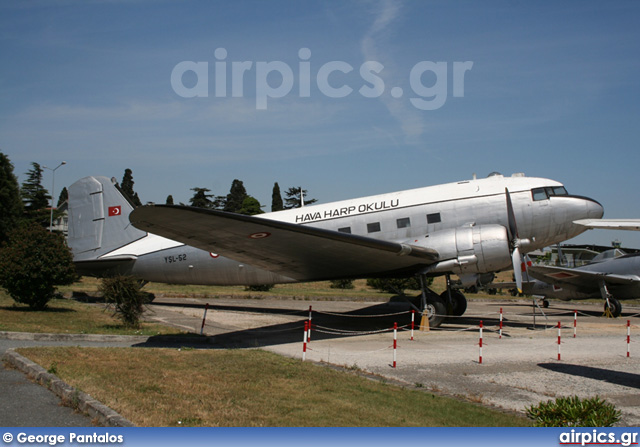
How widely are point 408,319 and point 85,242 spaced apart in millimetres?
13788

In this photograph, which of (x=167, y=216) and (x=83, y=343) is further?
(x=83, y=343)

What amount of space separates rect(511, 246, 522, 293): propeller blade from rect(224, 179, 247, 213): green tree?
66823 millimetres

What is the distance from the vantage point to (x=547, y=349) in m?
12.8

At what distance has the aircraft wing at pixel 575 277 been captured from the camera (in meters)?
23.9

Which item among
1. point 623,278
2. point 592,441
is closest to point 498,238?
point 592,441

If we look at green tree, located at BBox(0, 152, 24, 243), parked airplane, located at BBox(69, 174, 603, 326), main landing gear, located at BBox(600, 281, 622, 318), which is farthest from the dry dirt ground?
green tree, located at BBox(0, 152, 24, 243)

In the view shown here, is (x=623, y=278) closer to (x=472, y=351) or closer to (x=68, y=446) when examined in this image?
(x=472, y=351)

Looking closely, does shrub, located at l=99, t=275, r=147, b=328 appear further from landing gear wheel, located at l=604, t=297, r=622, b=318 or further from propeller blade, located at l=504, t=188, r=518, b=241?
landing gear wheel, located at l=604, t=297, r=622, b=318

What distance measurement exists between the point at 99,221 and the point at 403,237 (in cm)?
1300

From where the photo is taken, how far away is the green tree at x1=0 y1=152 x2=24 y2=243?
49.6 metres

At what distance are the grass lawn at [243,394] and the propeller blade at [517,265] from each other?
795 cm

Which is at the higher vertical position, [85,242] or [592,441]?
[85,242]

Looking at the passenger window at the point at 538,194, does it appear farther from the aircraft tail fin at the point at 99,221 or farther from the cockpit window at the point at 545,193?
the aircraft tail fin at the point at 99,221

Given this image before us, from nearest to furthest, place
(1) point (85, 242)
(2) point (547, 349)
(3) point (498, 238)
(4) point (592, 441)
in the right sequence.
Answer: (4) point (592, 441)
(2) point (547, 349)
(3) point (498, 238)
(1) point (85, 242)
